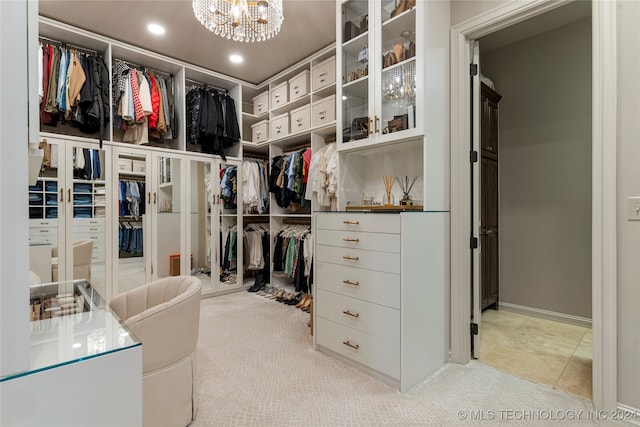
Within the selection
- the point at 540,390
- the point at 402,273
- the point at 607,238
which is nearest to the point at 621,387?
the point at 540,390

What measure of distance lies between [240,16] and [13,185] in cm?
215

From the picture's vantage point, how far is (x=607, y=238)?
1608 millimetres

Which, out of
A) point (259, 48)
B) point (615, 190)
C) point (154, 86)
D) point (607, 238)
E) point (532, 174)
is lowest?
point (607, 238)

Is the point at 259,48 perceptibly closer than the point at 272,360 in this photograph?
No

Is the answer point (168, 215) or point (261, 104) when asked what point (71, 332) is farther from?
point (261, 104)

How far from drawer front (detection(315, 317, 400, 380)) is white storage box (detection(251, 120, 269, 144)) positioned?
266 centimetres

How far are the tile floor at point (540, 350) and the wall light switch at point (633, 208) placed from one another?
3.42ft

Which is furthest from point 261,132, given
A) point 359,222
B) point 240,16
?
point 359,222

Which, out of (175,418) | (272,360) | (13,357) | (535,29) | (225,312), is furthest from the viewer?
(225,312)

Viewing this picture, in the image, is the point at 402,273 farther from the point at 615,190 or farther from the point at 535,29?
the point at 535,29

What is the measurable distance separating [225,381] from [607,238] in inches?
90.2

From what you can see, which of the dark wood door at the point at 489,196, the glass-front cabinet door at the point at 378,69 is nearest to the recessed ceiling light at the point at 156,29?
the glass-front cabinet door at the point at 378,69

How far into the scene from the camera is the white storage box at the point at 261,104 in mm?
4164

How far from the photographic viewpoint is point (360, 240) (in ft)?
6.76
